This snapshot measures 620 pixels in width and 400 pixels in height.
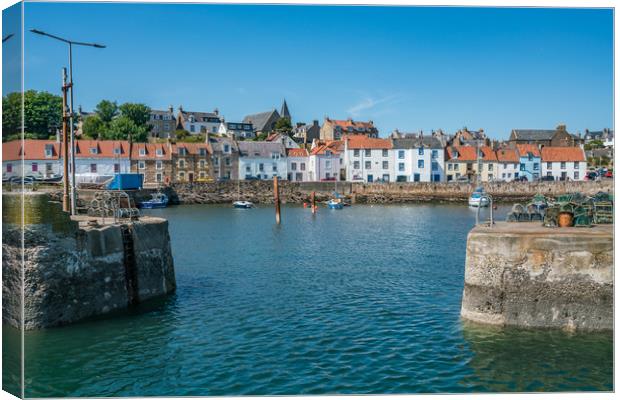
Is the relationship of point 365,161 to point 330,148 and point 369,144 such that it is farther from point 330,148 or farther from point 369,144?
point 330,148

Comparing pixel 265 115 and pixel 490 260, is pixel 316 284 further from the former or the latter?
pixel 265 115

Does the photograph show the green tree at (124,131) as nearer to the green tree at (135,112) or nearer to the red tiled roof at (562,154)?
the green tree at (135,112)

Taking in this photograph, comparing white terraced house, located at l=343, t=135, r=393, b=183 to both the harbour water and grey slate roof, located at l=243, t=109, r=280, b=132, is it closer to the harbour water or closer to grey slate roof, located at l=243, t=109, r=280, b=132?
grey slate roof, located at l=243, t=109, r=280, b=132

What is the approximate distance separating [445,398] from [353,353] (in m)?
4.37

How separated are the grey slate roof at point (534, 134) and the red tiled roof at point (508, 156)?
24271mm

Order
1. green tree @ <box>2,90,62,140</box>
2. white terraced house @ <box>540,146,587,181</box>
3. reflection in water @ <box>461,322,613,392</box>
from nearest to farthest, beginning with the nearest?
reflection in water @ <box>461,322,613,392</box> → green tree @ <box>2,90,62,140</box> → white terraced house @ <box>540,146,587,181</box>

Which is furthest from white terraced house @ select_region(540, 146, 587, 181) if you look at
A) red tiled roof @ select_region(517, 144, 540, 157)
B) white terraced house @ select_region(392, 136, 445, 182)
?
white terraced house @ select_region(392, 136, 445, 182)

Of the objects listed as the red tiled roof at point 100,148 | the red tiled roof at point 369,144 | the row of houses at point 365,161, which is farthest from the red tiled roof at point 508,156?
the red tiled roof at point 100,148

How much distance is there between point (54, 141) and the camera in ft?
265

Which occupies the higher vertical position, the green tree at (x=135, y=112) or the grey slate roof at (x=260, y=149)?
the green tree at (x=135, y=112)

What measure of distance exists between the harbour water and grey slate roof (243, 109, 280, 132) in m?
117

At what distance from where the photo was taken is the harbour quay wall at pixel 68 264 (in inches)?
582

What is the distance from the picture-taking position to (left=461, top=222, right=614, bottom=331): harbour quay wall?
595 inches

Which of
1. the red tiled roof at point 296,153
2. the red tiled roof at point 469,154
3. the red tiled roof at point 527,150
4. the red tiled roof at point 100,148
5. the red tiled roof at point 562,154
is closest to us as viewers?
the red tiled roof at point 100,148
